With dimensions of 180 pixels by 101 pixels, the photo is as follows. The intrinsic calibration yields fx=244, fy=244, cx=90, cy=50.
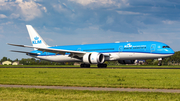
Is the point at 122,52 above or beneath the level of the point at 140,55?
above

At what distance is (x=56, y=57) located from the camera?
5088 centimetres

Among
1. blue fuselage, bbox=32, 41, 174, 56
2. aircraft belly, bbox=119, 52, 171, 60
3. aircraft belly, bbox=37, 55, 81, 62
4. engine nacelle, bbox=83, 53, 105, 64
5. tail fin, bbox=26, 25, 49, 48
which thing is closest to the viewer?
blue fuselage, bbox=32, 41, 174, 56

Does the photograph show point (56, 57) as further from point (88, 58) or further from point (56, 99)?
point (56, 99)

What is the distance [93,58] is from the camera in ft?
129

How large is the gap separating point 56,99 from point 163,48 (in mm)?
32046

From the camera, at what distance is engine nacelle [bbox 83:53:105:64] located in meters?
39.3

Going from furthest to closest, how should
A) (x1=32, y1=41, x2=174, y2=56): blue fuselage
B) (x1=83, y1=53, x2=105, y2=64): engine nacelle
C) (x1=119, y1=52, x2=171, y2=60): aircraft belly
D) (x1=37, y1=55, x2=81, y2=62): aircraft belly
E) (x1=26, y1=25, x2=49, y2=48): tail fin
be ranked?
(x1=26, y1=25, x2=49, y2=48): tail fin → (x1=37, y1=55, x2=81, y2=62): aircraft belly → (x1=83, y1=53, x2=105, y2=64): engine nacelle → (x1=119, y1=52, x2=171, y2=60): aircraft belly → (x1=32, y1=41, x2=174, y2=56): blue fuselage

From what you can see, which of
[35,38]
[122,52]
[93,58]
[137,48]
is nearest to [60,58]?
[35,38]

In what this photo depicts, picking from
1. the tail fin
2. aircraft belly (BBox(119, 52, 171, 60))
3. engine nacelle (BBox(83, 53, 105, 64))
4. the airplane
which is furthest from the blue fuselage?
the tail fin

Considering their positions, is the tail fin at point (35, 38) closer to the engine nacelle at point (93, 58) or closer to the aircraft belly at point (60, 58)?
the aircraft belly at point (60, 58)

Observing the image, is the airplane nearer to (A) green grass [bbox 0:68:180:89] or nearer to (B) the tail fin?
(B) the tail fin

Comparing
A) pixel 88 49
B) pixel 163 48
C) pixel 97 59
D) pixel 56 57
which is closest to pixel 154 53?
pixel 163 48

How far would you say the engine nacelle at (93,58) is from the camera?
39.3 metres

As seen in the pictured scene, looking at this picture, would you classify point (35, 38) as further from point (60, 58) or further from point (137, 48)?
point (137, 48)
